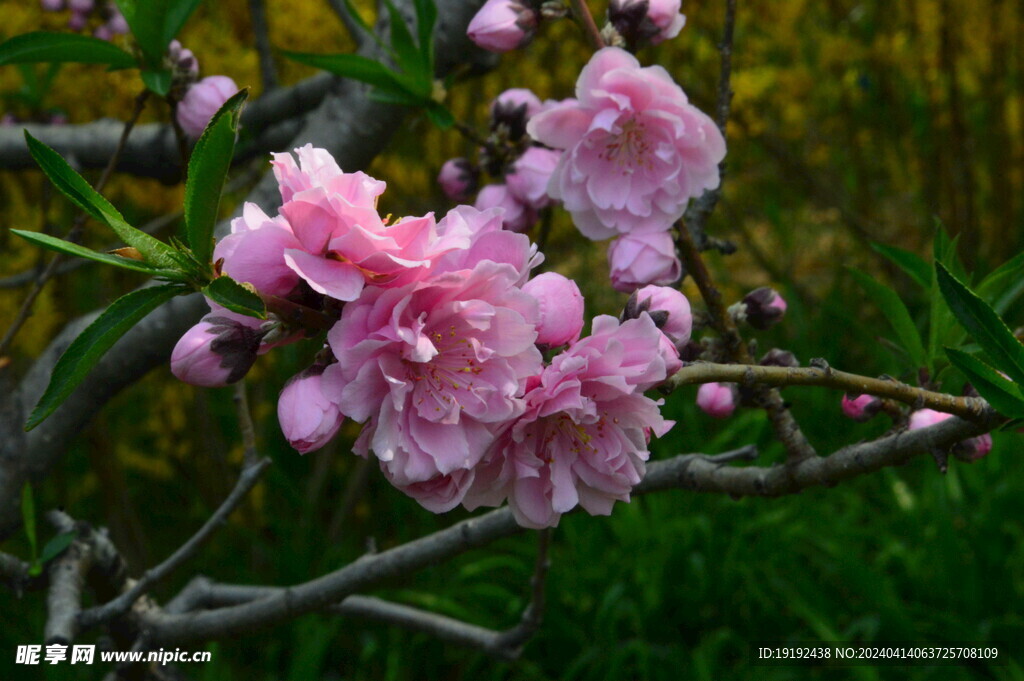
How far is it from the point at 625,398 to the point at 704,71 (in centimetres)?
376

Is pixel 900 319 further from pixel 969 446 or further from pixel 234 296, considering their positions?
pixel 234 296

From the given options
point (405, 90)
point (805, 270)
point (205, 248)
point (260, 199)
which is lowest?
point (805, 270)

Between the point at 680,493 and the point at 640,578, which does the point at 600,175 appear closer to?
the point at 640,578

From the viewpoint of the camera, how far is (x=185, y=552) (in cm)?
126

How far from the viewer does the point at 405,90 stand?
1.19m

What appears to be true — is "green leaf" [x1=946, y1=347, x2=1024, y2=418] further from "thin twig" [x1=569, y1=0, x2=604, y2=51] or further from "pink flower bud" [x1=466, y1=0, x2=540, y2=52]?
"pink flower bud" [x1=466, y1=0, x2=540, y2=52]

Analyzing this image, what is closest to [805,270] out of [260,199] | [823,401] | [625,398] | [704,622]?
[823,401]

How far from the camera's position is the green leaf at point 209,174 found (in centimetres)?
61

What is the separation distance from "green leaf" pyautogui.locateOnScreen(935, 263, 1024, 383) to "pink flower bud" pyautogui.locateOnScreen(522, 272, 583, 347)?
1.01 feet

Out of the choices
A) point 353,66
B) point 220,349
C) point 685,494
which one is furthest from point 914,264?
point 685,494

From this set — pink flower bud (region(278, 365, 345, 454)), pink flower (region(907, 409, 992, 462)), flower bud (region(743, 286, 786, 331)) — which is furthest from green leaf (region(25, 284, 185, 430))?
pink flower (region(907, 409, 992, 462))

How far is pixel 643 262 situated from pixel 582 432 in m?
0.28

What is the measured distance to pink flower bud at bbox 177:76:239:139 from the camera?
1265mm

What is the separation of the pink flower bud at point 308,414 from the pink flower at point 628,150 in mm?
458
